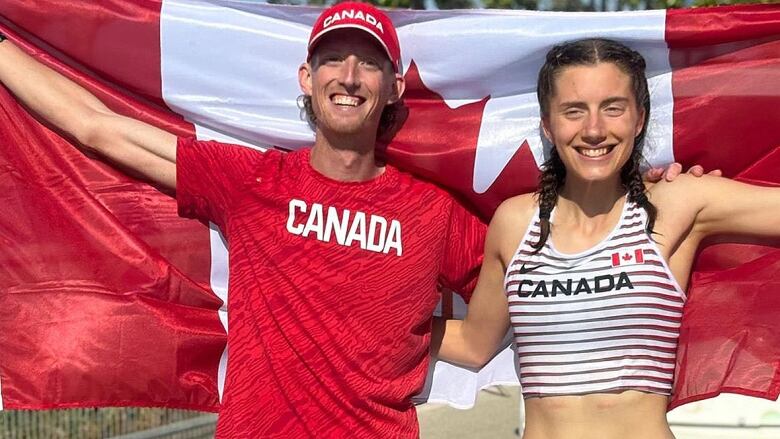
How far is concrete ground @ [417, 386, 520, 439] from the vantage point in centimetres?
912

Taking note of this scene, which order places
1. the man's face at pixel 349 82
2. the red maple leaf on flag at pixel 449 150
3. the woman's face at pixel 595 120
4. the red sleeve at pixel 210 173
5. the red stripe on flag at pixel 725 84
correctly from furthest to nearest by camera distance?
the red maple leaf on flag at pixel 449 150
the red stripe on flag at pixel 725 84
the red sleeve at pixel 210 173
the man's face at pixel 349 82
the woman's face at pixel 595 120

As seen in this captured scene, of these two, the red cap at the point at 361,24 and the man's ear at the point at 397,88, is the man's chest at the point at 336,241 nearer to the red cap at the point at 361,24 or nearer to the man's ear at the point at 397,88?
the man's ear at the point at 397,88

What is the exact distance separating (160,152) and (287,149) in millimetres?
526

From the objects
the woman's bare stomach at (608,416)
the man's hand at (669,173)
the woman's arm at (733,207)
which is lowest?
the woman's bare stomach at (608,416)

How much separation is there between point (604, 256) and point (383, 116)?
1060 millimetres

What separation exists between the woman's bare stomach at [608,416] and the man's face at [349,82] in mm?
1134

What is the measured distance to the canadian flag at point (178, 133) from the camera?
4.15 metres

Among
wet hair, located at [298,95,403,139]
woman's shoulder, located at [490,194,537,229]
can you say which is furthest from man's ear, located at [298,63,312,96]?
woman's shoulder, located at [490,194,537,229]

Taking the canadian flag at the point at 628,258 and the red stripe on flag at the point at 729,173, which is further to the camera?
the red stripe on flag at the point at 729,173

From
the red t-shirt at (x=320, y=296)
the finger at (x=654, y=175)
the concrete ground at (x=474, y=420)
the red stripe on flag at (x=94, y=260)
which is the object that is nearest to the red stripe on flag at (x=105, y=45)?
the red stripe on flag at (x=94, y=260)

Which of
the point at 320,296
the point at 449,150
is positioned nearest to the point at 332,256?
the point at 320,296

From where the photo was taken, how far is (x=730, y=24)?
3.95 metres

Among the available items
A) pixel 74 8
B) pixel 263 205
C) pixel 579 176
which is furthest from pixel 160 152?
pixel 579 176

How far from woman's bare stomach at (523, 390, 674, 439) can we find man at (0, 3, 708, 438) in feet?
1.79
